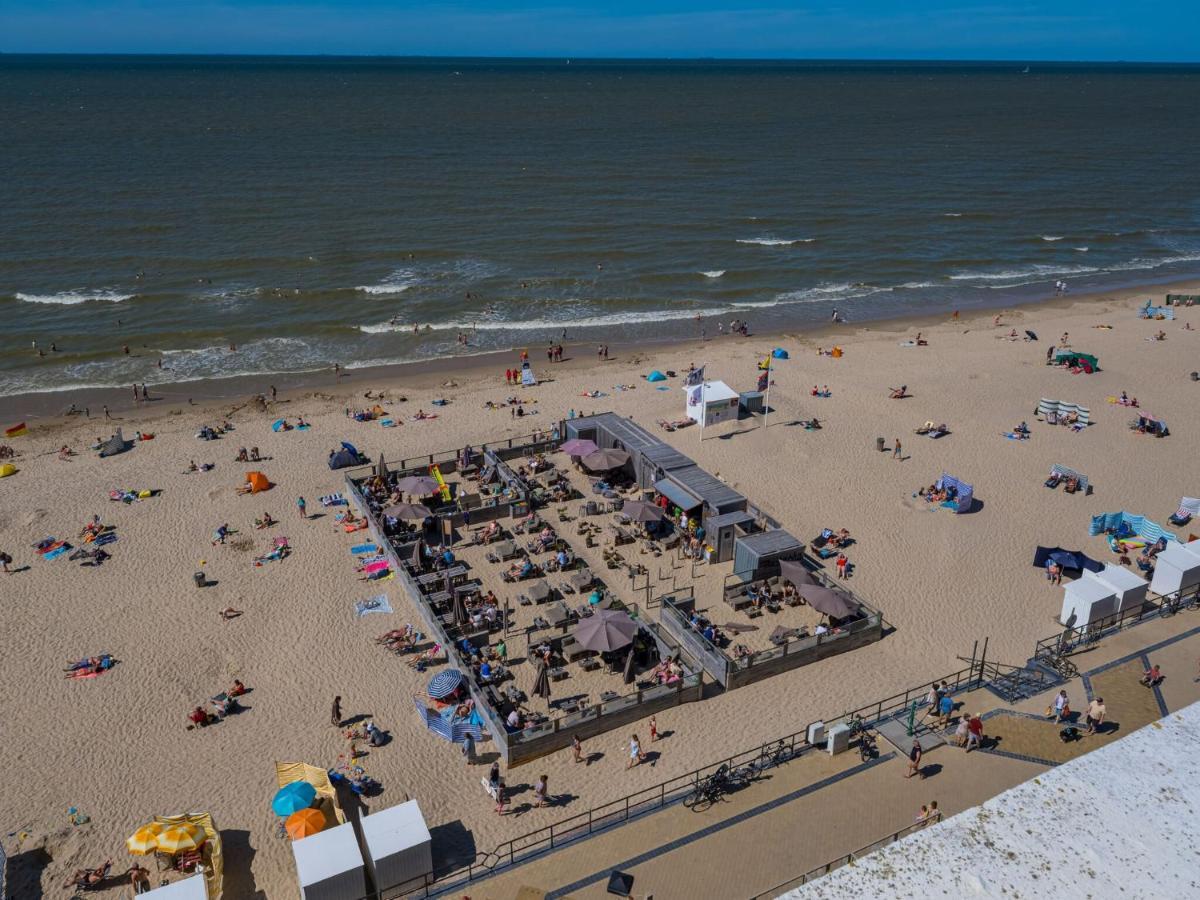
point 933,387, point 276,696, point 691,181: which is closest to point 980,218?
point 691,181

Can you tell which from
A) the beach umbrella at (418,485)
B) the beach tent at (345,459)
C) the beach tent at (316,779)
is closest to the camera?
the beach tent at (316,779)

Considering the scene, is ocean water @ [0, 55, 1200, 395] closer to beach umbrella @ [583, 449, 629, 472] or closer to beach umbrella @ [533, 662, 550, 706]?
beach umbrella @ [583, 449, 629, 472]

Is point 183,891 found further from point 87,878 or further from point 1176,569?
point 1176,569

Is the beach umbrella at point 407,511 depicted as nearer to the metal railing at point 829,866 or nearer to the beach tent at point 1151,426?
the metal railing at point 829,866

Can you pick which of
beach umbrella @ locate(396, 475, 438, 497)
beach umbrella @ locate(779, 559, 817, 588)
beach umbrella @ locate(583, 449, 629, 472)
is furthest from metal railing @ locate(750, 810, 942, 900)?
beach umbrella @ locate(396, 475, 438, 497)

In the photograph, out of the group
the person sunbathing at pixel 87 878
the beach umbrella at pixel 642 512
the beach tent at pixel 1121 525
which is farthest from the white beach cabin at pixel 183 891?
the beach tent at pixel 1121 525

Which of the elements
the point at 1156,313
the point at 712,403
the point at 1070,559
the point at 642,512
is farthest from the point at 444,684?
the point at 1156,313
